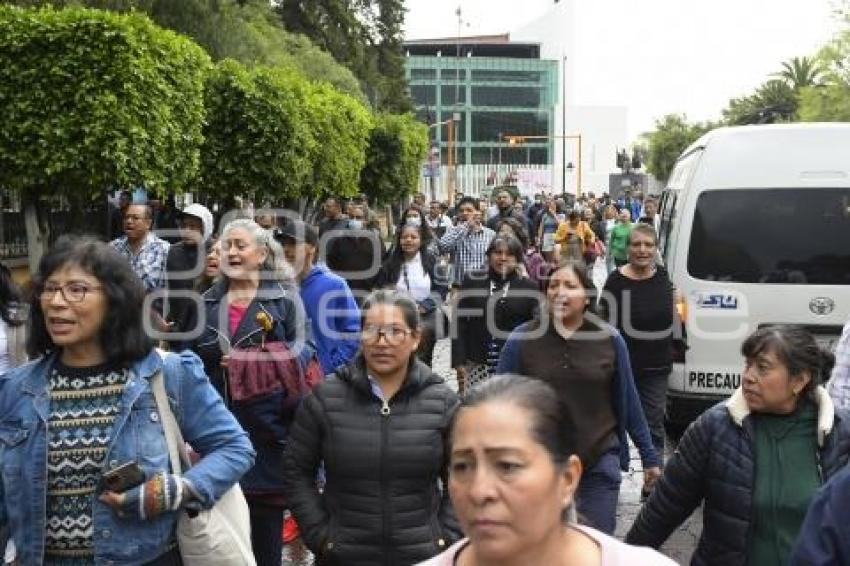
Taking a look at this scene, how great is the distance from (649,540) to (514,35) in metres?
139

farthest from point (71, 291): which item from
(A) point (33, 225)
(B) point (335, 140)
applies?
(B) point (335, 140)

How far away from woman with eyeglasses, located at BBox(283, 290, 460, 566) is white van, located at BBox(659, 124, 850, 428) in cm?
478

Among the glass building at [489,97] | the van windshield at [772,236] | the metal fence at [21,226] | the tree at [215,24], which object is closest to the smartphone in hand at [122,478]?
the van windshield at [772,236]

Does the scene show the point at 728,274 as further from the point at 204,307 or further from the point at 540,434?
the point at 540,434

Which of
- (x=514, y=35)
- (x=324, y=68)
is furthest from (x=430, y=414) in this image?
(x=514, y=35)

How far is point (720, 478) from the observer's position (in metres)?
3.58

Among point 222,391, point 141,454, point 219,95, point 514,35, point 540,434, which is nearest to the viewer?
point 540,434

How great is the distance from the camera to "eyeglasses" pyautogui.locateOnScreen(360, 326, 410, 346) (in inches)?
157

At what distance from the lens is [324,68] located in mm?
38188

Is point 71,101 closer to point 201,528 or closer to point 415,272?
point 415,272

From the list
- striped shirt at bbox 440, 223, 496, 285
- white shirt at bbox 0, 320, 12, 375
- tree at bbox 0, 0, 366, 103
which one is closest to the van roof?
striped shirt at bbox 440, 223, 496, 285

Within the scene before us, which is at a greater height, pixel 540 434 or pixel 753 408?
pixel 540 434

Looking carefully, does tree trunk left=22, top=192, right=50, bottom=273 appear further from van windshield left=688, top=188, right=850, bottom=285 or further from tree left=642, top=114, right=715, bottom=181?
tree left=642, top=114, right=715, bottom=181

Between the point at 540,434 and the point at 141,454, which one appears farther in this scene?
the point at 141,454
